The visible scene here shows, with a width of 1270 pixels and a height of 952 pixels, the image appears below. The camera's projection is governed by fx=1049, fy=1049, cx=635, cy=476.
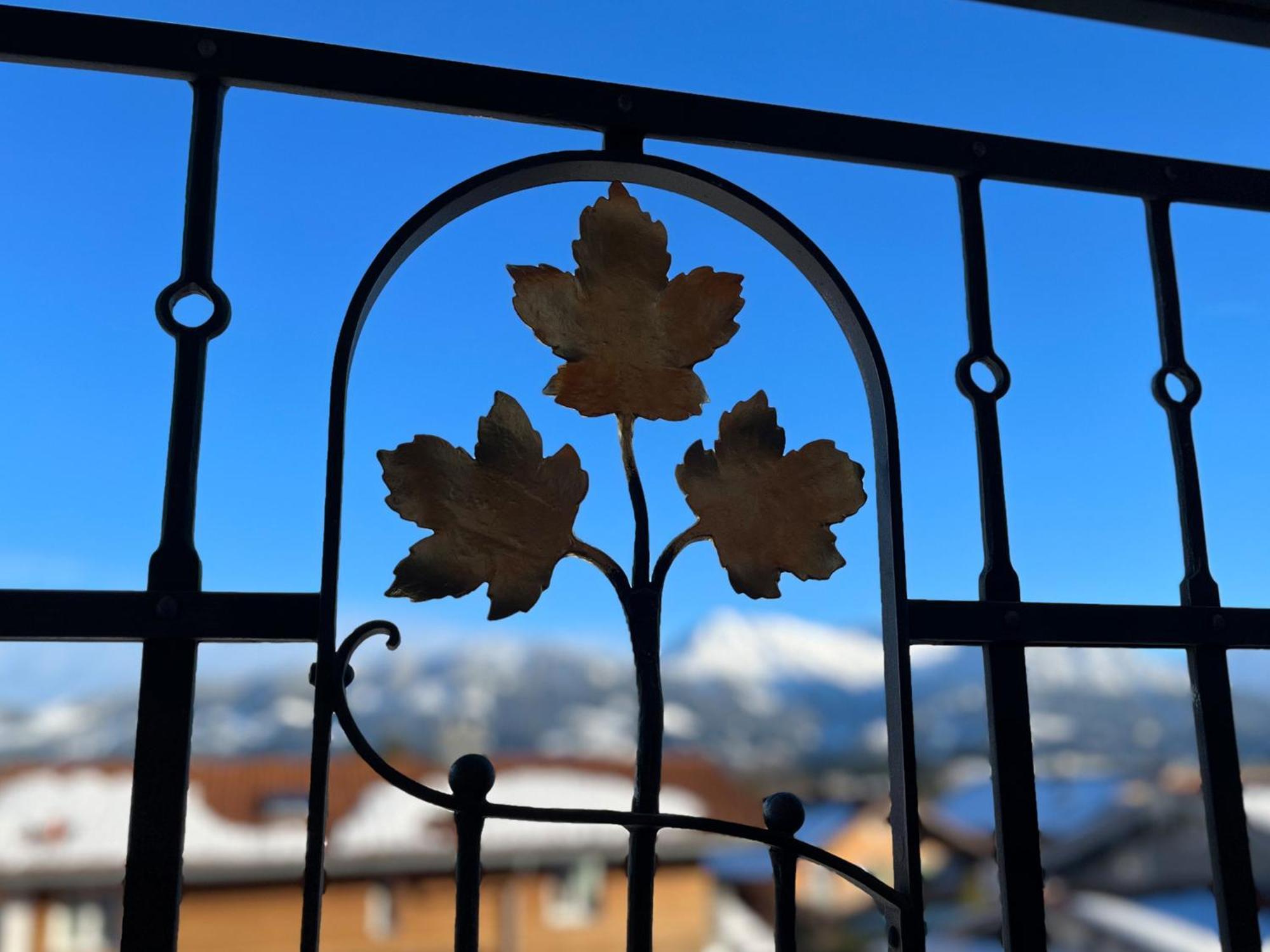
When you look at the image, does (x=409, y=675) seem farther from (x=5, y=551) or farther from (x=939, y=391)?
(x=939, y=391)

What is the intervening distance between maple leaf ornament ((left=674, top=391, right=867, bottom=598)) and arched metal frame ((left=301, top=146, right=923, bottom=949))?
0.15ft

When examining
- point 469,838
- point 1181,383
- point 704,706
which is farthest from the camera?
point 1181,383

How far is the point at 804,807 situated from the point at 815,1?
64 centimetres

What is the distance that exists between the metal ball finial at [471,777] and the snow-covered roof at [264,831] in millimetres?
36

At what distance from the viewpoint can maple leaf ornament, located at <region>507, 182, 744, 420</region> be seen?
651 millimetres

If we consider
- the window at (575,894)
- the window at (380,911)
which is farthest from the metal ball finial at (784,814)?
Result: the window at (380,911)

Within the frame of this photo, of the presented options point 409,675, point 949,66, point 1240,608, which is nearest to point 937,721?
point 1240,608

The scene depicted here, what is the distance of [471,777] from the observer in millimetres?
575

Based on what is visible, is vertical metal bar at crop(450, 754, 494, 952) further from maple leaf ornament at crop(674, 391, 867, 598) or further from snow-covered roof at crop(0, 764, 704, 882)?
maple leaf ornament at crop(674, 391, 867, 598)

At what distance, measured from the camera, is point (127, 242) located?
2.24 ft

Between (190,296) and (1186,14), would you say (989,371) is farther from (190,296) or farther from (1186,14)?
(190,296)

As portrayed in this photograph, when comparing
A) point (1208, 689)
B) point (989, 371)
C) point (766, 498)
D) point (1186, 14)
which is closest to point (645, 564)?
point (766, 498)

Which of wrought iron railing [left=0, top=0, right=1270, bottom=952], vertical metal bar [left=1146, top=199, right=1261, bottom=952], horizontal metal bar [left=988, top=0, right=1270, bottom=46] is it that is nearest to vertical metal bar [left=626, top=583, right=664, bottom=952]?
wrought iron railing [left=0, top=0, right=1270, bottom=952]

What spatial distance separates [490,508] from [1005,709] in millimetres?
367
